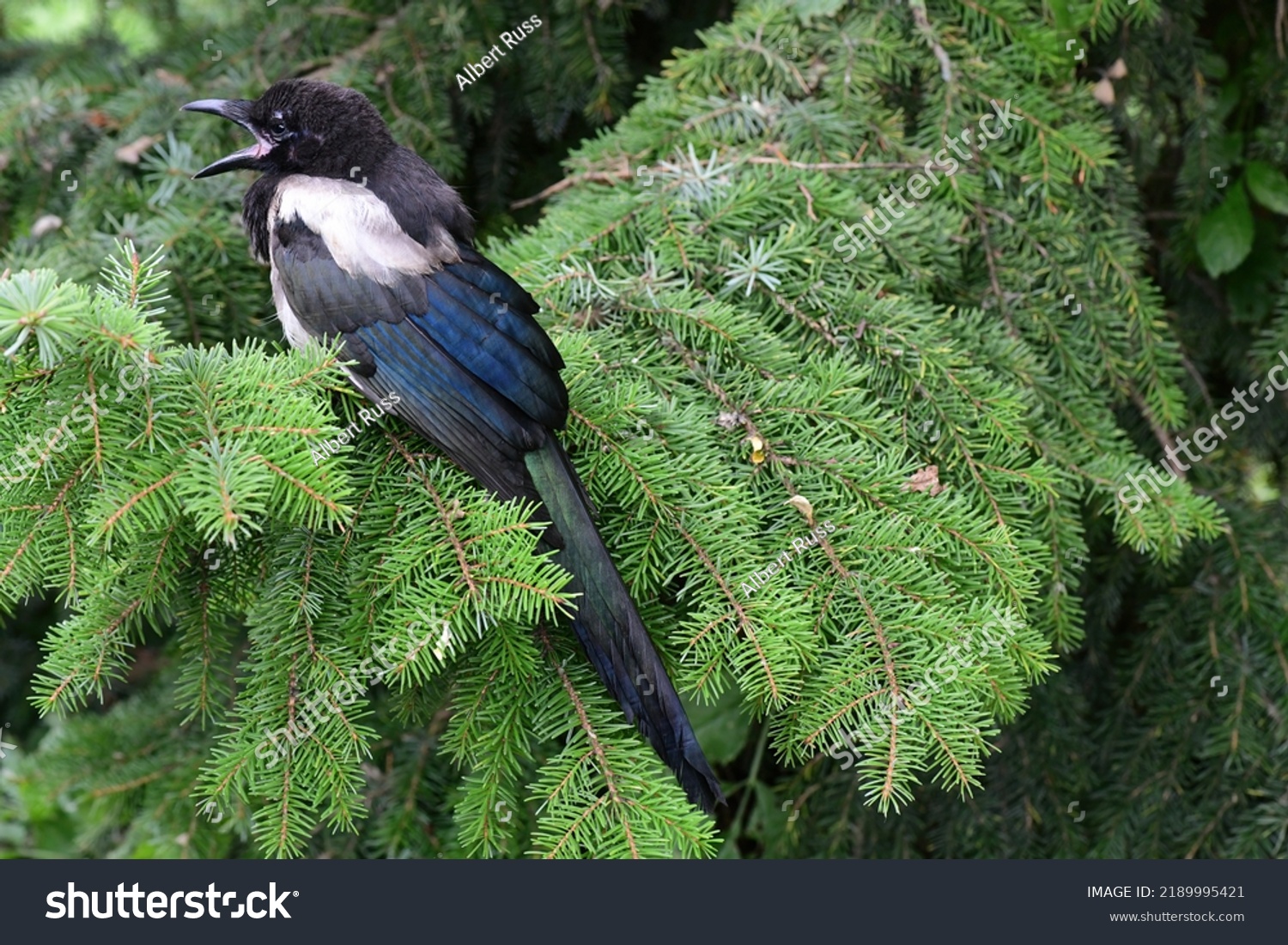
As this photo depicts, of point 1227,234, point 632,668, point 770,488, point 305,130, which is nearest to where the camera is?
point 632,668

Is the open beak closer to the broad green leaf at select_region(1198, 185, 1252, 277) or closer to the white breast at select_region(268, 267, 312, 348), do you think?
the white breast at select_region(268, 267, 312, 348)

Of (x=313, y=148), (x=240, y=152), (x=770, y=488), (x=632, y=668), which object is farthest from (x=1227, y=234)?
(x=240, y=152)

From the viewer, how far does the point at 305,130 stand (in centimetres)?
246

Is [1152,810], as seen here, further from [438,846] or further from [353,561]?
[353,561]

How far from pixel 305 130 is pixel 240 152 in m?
0.15

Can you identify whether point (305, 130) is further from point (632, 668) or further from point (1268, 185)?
point (1268, 185)

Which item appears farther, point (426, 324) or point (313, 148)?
point (313, 148)

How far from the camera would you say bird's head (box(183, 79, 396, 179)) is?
2443mm

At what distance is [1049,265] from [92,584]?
1926mm

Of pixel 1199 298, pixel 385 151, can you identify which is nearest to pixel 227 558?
pixel 385 151

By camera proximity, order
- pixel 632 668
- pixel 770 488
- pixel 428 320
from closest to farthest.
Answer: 1. pixel 632 668
2. pixel 770 488
3. pixel 428 320

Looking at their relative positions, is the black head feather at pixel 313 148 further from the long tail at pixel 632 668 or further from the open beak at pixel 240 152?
the long tail at pixel 632 668

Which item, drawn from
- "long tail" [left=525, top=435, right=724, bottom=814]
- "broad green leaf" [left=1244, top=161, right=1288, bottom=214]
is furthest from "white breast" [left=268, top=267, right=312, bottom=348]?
"broad green leaf" [left=1244, top=161, right=1288, bottom=214]

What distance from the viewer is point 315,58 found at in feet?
9.75
